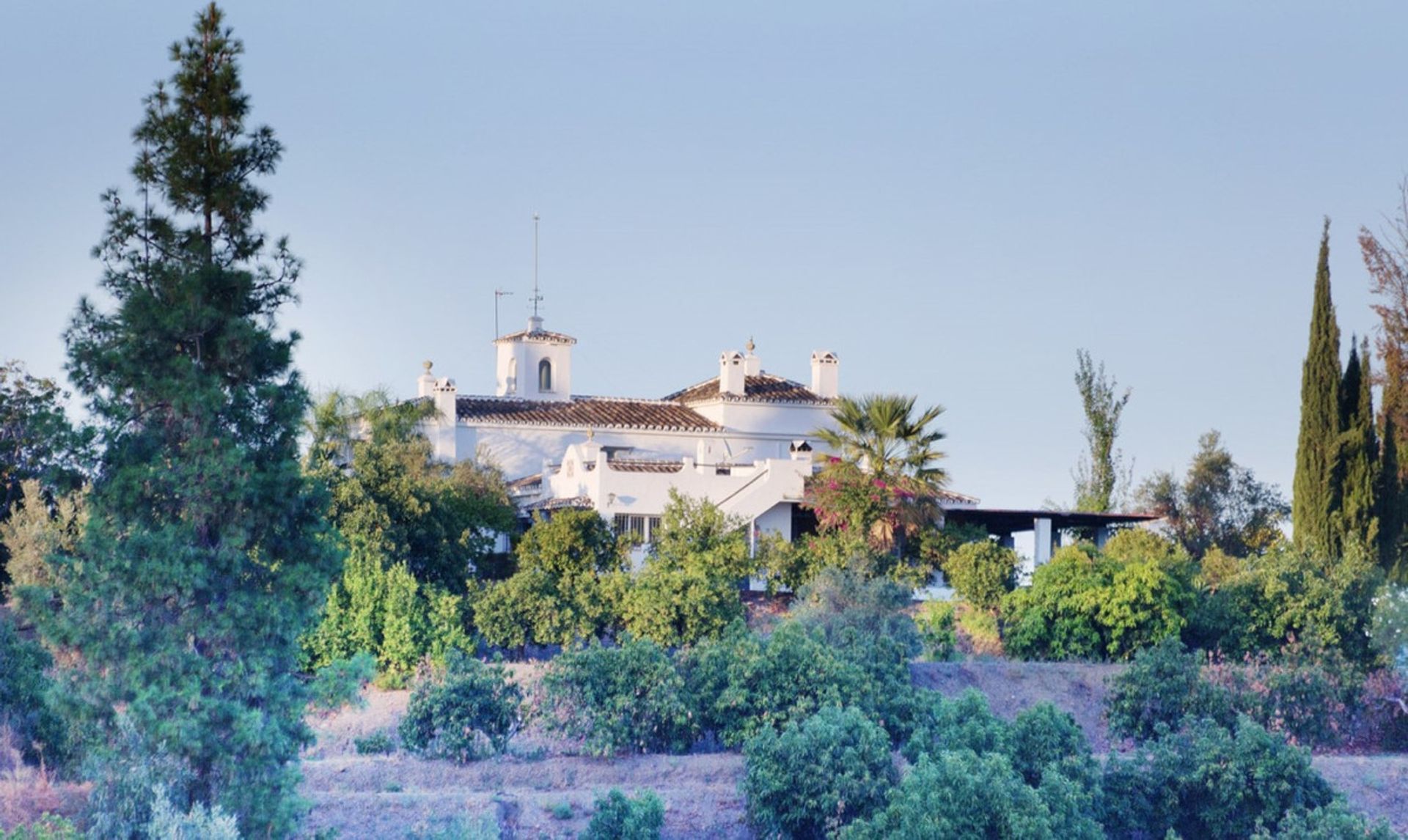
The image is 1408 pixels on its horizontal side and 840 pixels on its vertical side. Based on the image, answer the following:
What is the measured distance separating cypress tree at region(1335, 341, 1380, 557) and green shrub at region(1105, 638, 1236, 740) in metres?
10.1

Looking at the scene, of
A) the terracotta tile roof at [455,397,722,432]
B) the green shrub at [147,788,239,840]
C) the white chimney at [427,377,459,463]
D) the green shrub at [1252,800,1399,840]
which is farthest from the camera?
the terracotta tile roof at [455,397,722,432]

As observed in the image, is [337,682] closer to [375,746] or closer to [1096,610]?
[375,746]

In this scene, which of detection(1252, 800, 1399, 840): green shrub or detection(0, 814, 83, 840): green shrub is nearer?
detection(0, 814, 83, 840): green shrub

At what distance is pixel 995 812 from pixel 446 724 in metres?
7.18

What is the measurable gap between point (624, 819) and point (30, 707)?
6.22 m

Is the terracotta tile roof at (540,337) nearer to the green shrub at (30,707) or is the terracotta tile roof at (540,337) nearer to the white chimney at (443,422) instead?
the white chimney at (443,422)

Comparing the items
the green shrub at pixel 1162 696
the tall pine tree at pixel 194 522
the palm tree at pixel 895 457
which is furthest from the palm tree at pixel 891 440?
the tall pine tree at pixel 194 522

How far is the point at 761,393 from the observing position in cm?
4431

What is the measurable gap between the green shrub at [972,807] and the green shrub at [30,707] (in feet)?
25.4

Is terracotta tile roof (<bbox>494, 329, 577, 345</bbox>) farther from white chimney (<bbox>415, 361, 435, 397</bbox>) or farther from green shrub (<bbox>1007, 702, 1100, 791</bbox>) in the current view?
green shrub (<bbox>1007, 702, 1100, 791</bbox>)

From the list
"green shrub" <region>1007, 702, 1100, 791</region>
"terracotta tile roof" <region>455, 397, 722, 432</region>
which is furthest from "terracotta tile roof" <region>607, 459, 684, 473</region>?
"green shrub" <region>1007, 702, 1100, 791</region>

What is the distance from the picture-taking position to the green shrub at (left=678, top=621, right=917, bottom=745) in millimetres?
20172

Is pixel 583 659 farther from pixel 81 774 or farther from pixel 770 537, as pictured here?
pixel 770 537

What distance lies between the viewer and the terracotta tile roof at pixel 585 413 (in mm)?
42094
